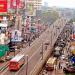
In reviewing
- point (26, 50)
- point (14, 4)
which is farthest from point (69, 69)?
point (14, 4)

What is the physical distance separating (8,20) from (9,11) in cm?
430

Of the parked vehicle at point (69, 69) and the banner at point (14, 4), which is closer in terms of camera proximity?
the parked vehicle at point (69, 69)

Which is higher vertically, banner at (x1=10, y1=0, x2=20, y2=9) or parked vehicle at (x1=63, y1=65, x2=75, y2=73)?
banner at (x1=10, y1=0, x2=20, y2=9)

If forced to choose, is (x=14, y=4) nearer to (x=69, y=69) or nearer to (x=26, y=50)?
(x=26, y=50)

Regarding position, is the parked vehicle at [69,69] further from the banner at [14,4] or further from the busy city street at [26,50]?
the banner at [14,4]

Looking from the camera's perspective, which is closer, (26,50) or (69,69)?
(69,69)

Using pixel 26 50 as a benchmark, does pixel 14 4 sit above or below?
above

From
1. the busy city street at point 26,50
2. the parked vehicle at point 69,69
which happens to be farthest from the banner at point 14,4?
the parked vehicle at point 69,69

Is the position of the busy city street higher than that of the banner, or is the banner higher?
the banner

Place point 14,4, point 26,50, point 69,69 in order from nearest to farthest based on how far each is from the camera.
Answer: point 69,69 → point 26,50 → point 14,4

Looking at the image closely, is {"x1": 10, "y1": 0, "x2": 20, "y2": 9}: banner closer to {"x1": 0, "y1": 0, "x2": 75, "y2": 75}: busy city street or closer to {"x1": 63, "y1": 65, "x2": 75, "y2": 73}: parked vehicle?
{"x1": 0, "y1": 0, "x2": 75, "y2": 75}: busy city street

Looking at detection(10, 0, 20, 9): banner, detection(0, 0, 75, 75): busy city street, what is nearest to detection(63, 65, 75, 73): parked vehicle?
detection(0, 0, 75, 75): busy city street

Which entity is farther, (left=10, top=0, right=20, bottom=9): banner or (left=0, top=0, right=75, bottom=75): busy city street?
(left=10, top=0, right=20, bottom=9): banner

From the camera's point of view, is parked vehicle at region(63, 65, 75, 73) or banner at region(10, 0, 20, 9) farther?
banner at region(10, 0, 20, 9)
